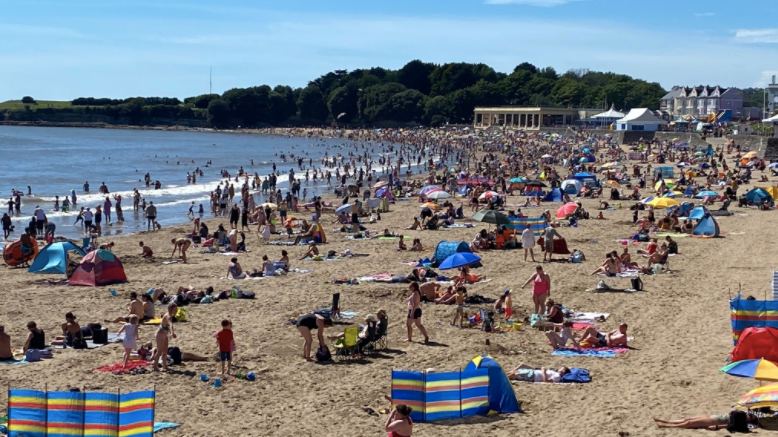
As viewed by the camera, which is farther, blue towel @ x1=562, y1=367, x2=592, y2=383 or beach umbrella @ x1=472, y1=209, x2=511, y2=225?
beach umbrella @ x1=472, y1=209, x2=511, y2=225

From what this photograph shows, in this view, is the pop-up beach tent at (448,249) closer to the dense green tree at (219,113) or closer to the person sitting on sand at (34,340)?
the person sitting on sand at (34,340)

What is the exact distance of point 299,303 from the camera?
14.8 meters

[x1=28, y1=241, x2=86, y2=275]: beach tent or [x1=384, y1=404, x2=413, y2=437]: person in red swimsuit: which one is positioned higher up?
[x1=384, y1=404, x2=413, y2=437]: person in red swimsuit

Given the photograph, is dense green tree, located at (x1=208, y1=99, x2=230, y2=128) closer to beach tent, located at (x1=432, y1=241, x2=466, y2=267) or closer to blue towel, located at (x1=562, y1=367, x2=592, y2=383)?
beach tent, located at (x1=432, y1=241, x2=466, y2=267)

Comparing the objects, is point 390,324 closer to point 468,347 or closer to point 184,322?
point 468,347

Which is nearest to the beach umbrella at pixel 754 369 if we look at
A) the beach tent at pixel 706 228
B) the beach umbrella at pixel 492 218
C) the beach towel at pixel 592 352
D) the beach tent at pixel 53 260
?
the beach towel at pixel 592 352

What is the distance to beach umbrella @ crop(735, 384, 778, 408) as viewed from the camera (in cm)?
837

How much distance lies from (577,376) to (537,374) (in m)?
0.48

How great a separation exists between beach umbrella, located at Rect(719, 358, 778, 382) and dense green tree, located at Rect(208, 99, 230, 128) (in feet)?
477

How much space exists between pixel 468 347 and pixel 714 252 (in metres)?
10.0

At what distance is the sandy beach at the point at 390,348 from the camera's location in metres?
9.14

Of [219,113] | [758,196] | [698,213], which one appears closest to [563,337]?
[698,213]

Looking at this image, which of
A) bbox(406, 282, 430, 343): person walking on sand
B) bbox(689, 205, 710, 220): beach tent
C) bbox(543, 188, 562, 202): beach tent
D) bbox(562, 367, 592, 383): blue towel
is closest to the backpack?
bbox(406, 282, 430, 343): person walking on sand

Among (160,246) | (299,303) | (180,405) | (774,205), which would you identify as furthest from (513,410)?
(774,205)
